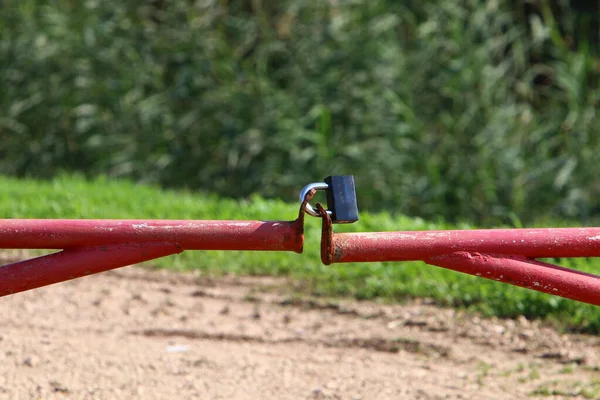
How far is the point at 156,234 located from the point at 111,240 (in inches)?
4.4

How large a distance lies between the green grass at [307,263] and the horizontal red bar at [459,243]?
5.06 feet

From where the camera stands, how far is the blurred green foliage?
6.33 meters

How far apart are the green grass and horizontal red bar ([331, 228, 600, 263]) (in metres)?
1.54

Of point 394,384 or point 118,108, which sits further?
point 118,108

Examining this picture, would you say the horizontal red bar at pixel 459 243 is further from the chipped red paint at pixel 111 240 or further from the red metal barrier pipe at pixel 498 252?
the chipped red paint at pixel 111 240

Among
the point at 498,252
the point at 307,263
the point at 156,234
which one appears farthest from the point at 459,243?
the point at 307,263

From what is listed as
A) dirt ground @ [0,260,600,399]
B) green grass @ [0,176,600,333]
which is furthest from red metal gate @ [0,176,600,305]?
green grass @ [0,176,600,333]

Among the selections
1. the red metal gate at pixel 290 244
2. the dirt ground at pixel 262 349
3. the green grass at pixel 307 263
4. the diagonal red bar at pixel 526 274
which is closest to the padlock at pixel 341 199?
the red metal gate at pixel 290 244

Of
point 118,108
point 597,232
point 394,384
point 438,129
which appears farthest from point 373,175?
point 597,232

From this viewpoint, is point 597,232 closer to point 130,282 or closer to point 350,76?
point 130,282

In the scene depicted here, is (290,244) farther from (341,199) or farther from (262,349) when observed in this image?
(262,349)

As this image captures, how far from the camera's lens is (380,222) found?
16.3ft

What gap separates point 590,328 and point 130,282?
7.09 ft

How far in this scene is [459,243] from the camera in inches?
90.8
